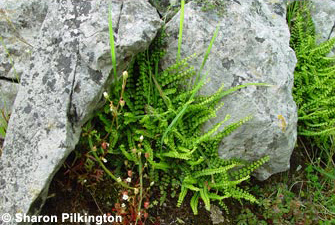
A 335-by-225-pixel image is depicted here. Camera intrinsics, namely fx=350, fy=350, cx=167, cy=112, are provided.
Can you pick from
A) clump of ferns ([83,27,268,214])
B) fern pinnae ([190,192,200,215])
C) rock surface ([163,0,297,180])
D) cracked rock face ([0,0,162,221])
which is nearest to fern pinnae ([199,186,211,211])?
clump of ferns ([83,27,268,214])

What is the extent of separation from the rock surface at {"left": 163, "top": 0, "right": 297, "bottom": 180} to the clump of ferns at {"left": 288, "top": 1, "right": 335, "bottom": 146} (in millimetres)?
614

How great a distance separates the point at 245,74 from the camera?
3.79 meters

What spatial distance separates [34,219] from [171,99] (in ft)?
5.76

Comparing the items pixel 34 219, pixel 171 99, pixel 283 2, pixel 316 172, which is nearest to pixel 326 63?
pixel 283 2

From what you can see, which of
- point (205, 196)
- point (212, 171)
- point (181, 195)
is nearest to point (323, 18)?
point (212, 171)

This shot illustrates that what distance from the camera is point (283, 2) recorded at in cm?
475

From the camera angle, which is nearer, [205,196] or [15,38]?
[205,196]

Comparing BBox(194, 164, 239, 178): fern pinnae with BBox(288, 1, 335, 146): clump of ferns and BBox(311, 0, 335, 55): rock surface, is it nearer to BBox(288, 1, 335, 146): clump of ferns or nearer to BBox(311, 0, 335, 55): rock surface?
BBox(288, 1, 335, 146): clump of ferns

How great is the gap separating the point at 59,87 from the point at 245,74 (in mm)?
1934

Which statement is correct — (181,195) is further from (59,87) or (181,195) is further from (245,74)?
(59,87)

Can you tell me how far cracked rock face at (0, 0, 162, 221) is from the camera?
297 centimetres

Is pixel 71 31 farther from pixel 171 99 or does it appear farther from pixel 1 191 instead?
pixel 1 191

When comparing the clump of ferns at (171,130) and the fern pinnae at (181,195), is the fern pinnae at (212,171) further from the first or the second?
the fern pinnae at (181,195)

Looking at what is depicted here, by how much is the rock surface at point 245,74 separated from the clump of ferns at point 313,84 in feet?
2.01
